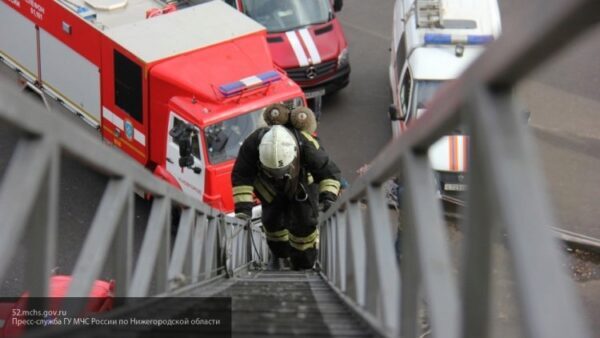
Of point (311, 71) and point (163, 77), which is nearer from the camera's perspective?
point (163, 77)

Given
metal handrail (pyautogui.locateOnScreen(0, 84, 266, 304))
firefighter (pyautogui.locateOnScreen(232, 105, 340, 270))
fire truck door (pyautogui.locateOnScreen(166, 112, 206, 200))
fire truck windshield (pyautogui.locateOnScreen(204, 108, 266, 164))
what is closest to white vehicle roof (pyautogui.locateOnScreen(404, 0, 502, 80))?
fire truck windshield (pyautogui.locateOnScreen(204, 108, 266, 164))

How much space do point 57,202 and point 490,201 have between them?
1.12 m

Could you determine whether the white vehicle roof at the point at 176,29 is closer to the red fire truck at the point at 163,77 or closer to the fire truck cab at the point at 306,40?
the red fire truck at the point at 163,77

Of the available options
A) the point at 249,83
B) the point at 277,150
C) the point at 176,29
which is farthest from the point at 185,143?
the point at 277,150

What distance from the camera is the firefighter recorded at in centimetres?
611

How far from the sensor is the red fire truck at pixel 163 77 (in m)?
8.88

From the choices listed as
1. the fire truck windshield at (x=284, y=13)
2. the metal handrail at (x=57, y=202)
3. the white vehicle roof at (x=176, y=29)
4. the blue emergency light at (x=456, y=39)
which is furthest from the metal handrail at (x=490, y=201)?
the fire truck windshield at (x=284, y=13)

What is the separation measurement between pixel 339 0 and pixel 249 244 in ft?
18.9

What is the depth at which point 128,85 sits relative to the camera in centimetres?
943

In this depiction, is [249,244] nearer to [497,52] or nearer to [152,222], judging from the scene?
[152,222]

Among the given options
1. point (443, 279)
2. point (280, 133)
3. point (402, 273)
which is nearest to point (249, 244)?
point (280, 133)

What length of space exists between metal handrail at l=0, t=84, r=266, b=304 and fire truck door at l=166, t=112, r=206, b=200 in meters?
4.72

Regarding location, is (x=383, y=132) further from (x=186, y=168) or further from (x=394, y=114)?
(x=186, y=168)

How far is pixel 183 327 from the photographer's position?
300cm
